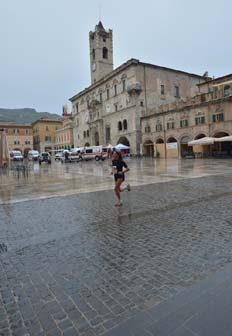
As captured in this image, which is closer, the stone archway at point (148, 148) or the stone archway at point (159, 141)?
the stone archway at point (159, 141)

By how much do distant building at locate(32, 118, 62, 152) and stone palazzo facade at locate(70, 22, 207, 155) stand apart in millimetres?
23422

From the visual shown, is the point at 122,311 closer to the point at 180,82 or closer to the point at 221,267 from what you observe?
the point at 221,267

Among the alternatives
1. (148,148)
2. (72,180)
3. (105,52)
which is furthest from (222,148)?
(105,52)

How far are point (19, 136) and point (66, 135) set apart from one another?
832 inches

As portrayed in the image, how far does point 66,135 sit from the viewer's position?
71.9m

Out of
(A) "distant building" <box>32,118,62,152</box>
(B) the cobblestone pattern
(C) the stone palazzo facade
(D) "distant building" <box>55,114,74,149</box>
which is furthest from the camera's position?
(A) "distant building" <box>32,118,62,152</box>

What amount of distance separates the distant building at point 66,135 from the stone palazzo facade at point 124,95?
7.92 m

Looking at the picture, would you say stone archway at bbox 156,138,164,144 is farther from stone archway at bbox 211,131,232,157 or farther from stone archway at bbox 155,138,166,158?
stone archway at bbox 211,131,232,157

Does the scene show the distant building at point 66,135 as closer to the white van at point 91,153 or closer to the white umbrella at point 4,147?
the white van at point 91,153

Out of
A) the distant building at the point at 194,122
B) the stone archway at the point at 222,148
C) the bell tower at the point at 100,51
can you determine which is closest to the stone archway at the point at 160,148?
the distant building at the point at 194,122

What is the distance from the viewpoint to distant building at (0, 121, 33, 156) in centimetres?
7919

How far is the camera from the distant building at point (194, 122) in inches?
1209

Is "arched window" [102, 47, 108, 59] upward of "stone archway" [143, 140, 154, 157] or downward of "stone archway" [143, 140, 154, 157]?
upward

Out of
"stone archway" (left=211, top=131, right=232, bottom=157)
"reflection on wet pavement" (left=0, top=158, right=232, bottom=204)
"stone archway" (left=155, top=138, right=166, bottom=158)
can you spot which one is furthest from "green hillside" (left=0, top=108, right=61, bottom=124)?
"reflection on wet pavement" (left=0, top=158, right=232, bottom=204)
